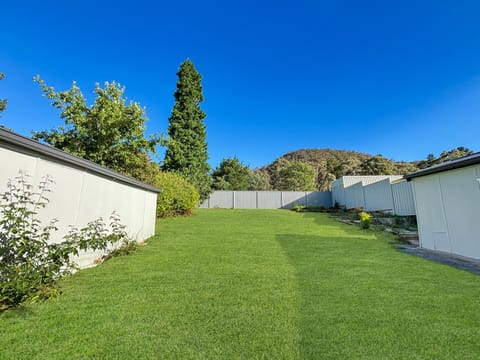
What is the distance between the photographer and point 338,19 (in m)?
10.3

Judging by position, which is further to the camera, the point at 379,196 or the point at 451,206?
the point at 379,196

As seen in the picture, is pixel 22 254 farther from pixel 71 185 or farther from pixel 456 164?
pixel 456 164

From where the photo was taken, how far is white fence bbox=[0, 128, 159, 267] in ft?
9.56

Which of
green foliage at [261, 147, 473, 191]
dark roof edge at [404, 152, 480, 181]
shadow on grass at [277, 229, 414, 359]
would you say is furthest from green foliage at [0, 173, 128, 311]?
green foliage at [261, 147, 473, 191]

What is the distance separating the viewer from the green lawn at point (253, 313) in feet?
6.19

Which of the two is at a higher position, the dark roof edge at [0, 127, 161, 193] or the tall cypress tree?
the tall cypress tree

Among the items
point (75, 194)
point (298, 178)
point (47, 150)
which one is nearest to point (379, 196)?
point (75, 194)

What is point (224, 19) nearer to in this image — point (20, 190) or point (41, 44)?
point (41, 44)

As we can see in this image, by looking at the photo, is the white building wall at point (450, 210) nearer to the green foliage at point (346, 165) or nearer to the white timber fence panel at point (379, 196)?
the white timber fence panel at point (379, 196)

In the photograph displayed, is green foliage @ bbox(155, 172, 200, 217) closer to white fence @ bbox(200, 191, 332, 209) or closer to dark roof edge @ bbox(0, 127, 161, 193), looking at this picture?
dark roof edge @ bbox(0, 127, 161, 193)

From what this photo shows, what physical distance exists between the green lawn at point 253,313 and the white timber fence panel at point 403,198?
7.13 metres

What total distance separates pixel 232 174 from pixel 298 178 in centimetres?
894

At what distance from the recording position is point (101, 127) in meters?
10.3

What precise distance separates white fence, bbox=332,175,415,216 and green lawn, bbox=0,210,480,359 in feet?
24.4
